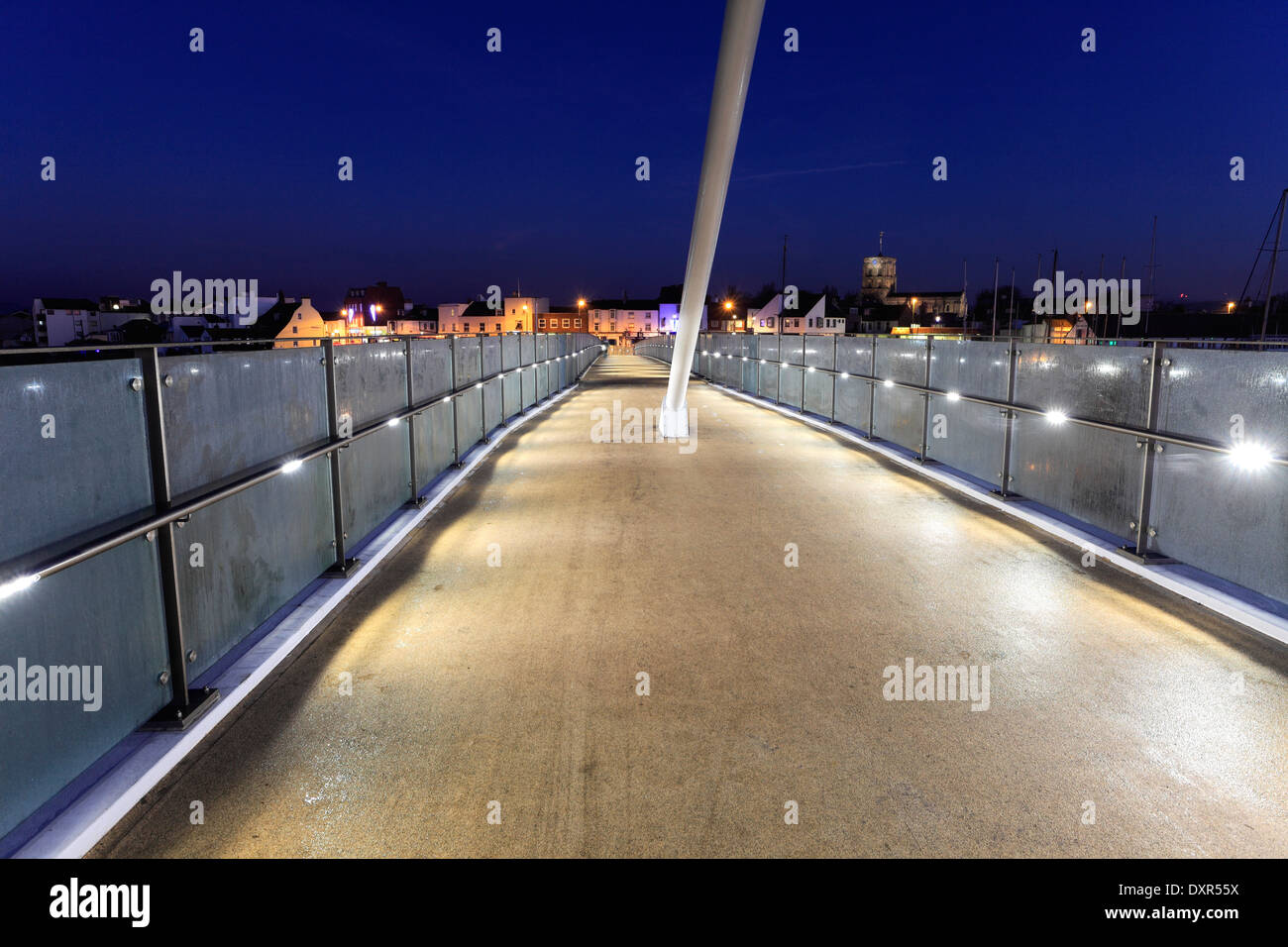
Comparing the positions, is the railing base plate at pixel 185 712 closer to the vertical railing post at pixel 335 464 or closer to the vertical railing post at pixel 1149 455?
the vertical railing post at pixel 335 464

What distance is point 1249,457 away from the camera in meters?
5.32

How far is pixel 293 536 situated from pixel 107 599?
2.12 meters

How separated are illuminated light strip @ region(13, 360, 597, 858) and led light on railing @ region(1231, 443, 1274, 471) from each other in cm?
610

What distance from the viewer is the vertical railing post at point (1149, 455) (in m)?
6.46

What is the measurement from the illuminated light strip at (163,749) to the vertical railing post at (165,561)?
0.10 meters

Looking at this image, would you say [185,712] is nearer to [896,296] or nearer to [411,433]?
[411,433]

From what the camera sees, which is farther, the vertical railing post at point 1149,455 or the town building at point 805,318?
the town building at point 805,318

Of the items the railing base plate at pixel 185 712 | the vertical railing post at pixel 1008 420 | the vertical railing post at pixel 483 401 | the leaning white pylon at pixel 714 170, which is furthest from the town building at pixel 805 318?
the railing base plate at pixel 185 712

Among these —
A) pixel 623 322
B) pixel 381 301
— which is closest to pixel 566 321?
pixel 623 322
